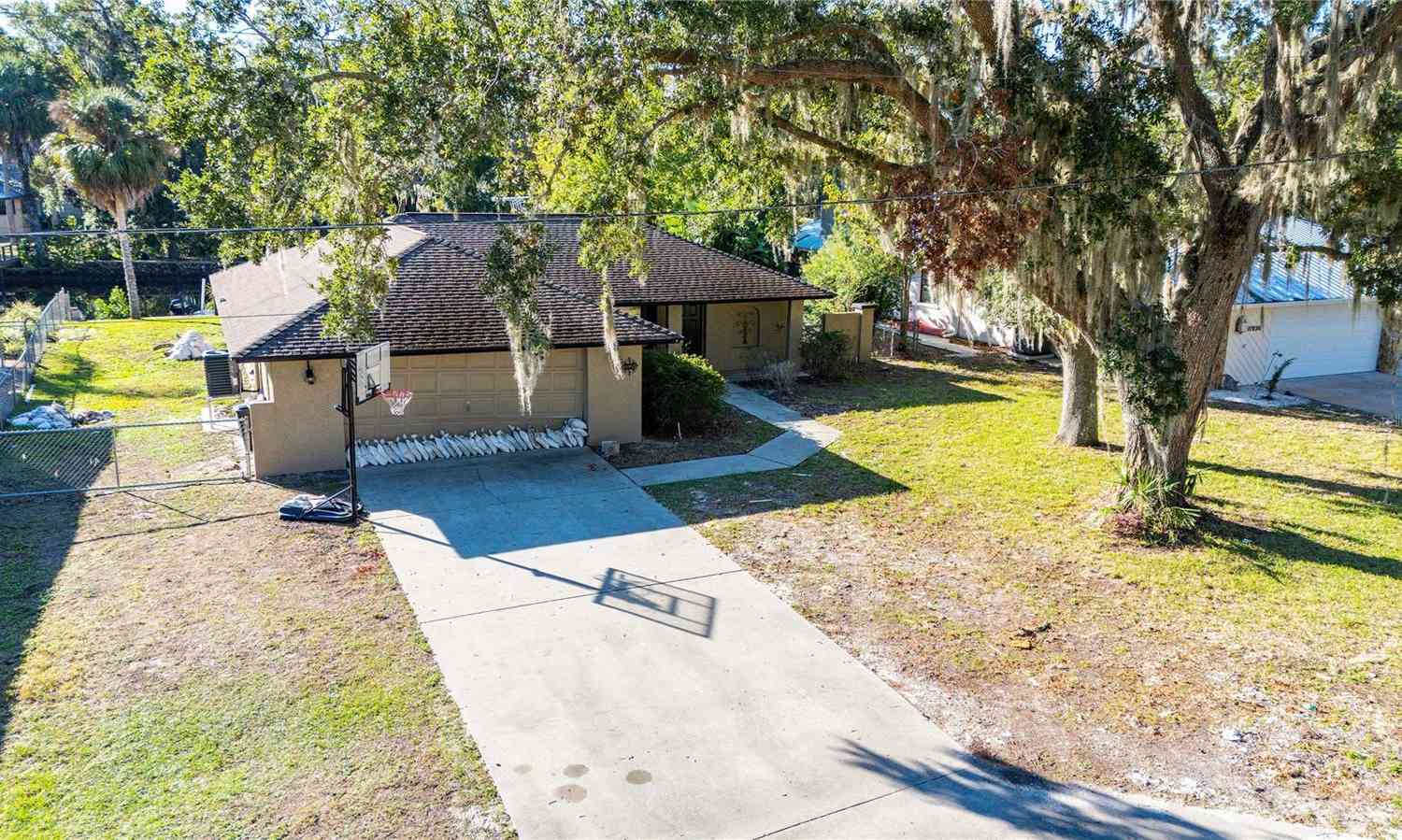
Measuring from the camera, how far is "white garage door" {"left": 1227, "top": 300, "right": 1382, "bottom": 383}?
2134cm

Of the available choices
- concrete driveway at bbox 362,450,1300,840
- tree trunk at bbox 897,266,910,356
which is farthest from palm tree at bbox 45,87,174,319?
concrete driveway at bbox 362,450,1300,840

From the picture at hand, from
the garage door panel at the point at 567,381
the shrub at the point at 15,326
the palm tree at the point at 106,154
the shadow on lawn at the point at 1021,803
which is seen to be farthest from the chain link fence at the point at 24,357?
the shadow on lawn at the point at 1021,803

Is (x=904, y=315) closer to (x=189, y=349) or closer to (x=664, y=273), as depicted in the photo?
(x=664, y=273)

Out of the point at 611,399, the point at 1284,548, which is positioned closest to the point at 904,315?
the point at 611,399

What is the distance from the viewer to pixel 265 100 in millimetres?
9422

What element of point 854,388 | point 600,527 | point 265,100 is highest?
point 265,100

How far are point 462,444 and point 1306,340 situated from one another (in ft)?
67.6

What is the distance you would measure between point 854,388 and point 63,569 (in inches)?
606

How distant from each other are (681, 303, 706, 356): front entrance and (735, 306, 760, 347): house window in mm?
913

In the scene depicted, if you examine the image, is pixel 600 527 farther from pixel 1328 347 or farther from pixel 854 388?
pixel 1328 347

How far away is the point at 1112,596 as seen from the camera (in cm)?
988

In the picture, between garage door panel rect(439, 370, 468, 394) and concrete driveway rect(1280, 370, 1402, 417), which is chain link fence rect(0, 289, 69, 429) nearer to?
garage door panel rect(439, 370, 468, 394)

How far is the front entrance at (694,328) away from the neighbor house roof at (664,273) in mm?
684

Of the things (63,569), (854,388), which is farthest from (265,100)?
(854,388)
